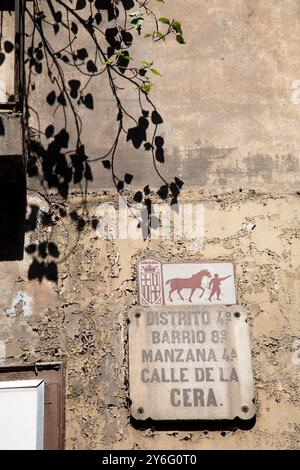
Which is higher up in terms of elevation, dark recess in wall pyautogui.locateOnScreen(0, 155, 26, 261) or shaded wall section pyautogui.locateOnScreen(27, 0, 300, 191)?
shaded wall section pyautogui.locateOnScreen(27, 0, 300, 191)

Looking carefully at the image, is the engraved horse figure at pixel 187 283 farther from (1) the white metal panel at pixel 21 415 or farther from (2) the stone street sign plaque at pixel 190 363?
(1) the white metal panel at pixel 21 415

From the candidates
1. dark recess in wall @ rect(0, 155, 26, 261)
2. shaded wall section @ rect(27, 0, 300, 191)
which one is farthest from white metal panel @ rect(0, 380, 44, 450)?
shaded wall section @ rect(27, 0, 300, 191)

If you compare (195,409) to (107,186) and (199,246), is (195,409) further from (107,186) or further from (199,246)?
(107,186)

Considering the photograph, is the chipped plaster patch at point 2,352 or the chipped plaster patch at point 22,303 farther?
the chipped plaster patch at point 22,303

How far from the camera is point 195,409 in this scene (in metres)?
4.18

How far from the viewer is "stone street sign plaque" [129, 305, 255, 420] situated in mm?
4195

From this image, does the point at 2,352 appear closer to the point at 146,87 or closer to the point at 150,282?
the point at 150,282

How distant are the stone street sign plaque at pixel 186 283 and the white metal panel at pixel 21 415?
105 cm

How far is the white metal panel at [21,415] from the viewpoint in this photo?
404 centimetres

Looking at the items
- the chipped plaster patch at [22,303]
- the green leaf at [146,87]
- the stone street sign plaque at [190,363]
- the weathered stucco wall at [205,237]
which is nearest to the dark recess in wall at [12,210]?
the weathered stucco wall at [205,237]

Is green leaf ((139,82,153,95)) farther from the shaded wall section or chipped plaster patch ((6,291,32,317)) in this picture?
chipped plaster patch ((6,291,32,317))

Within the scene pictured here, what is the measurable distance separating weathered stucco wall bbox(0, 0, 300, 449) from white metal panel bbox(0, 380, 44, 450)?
201 mm

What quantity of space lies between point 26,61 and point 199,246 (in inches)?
85.3
